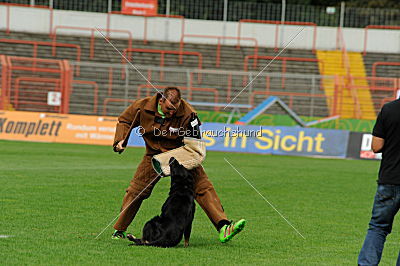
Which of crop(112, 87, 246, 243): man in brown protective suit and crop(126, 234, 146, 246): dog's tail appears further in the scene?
crop(112, 87, 246, 243): man in brown protective suit

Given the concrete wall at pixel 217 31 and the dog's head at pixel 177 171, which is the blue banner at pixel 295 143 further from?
the dog's head at pixel 177 171

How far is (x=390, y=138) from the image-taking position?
22.7 ft

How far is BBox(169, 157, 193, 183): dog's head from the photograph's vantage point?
860cm

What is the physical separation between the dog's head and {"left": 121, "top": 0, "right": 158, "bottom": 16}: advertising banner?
32009 millimetres

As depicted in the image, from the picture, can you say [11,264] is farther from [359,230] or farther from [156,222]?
[359,230]

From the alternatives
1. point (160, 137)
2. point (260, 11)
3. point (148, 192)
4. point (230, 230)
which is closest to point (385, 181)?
point (230, 230)

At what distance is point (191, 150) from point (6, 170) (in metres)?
9.01

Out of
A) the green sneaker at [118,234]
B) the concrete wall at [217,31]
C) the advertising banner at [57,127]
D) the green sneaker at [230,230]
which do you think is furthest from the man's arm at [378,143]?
the concrete wall at [217,31]

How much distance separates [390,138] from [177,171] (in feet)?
8.38

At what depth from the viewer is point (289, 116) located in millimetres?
30562

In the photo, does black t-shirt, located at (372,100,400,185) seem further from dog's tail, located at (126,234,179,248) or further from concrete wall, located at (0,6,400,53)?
concrete wall, located at (0,6,400,53)

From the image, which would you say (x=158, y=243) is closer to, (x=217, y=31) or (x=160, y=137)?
(x=160, y=137)

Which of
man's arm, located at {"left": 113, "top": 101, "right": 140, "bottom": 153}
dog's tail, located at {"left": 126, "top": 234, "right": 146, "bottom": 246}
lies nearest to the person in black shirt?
dog's tail, located at {"left": 126, "top": 234, "right": 146, "bottom": 246}

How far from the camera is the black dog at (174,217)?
832 cm
